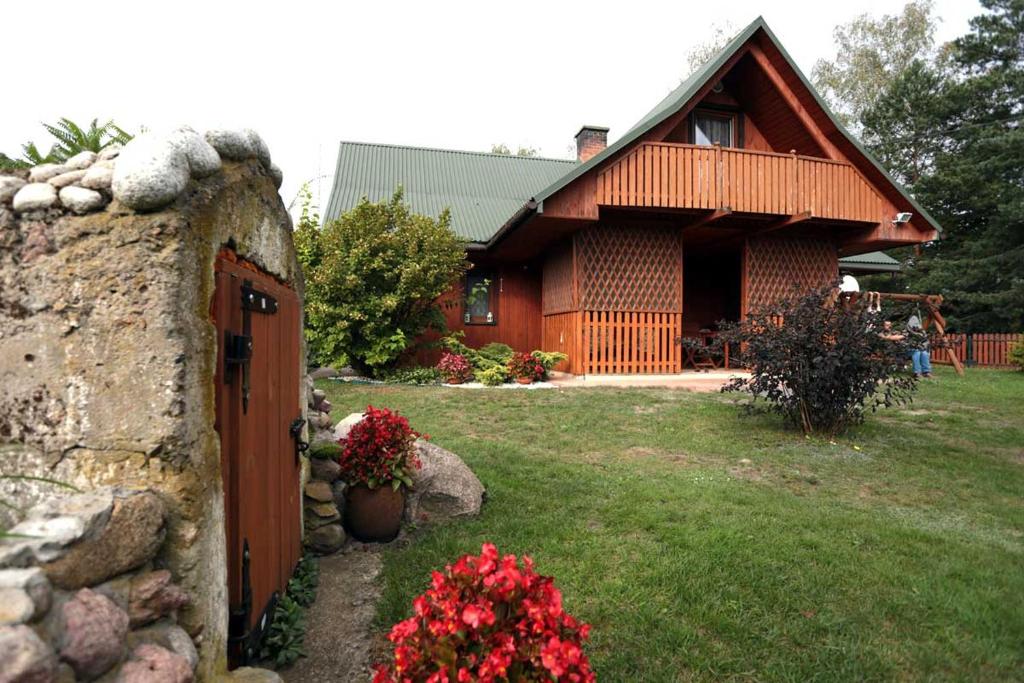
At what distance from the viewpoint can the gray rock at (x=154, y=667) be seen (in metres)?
1.43

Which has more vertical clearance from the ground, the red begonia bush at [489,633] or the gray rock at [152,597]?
the gray rock at [152,597]

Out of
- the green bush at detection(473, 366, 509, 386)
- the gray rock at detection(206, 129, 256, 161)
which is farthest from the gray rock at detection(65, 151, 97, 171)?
the green bush at detection(473, 366, 509, 386)

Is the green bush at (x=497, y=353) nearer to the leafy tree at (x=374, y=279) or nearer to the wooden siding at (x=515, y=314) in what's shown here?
the leafy tree at (x=374, y=279)

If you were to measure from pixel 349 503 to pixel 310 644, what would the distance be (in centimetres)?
119

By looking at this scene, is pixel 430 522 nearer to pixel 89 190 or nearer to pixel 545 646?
pixel 545 646

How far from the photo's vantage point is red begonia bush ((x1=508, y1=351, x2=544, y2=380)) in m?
11.0

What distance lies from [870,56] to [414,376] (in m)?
28.9

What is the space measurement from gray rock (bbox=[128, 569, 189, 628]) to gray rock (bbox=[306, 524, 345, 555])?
2.02 m

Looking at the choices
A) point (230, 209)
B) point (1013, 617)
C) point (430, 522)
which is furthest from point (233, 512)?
point (1013, 617)

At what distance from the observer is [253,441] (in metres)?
2.38

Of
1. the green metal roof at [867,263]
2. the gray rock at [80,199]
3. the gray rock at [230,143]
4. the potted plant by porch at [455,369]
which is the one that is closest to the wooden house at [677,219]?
the green metal roof at [867,263]

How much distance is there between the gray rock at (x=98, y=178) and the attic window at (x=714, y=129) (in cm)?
1328

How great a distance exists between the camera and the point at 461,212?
48.8ft

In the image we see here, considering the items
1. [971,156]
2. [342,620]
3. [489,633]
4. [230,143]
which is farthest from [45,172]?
[971,156]
